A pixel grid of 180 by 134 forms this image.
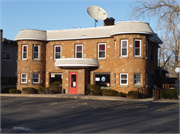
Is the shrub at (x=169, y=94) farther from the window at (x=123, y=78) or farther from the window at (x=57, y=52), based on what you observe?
the window at (x=57, y=52)

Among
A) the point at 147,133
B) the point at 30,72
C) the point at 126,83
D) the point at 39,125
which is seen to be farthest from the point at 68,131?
the point at 30,72

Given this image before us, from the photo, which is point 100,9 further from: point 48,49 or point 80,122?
point 80,122

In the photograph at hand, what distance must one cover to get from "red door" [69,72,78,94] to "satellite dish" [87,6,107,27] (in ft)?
24.0

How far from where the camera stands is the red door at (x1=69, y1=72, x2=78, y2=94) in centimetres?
2789

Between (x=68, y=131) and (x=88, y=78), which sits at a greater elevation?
(x=88, y=78)

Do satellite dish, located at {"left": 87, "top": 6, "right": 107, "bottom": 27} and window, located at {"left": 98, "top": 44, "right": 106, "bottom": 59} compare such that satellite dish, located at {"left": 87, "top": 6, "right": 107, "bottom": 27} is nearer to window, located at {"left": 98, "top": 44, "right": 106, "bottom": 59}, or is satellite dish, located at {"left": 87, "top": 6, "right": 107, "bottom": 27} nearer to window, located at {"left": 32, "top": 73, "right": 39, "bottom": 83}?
window, located at {"left": 98, "top": 44, "right": 106, "bottom": 59}

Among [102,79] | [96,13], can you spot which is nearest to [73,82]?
[102,79]

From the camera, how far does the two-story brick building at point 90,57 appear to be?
25.1m

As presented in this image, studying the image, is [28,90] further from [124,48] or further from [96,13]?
[96,13]

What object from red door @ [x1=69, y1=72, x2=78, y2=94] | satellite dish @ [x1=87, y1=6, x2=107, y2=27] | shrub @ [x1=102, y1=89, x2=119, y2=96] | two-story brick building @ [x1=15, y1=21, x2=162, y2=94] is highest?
satellite dish @ [x1=87, y1=6, x2=107, y2=27]

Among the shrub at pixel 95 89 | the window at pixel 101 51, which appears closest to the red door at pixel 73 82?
the shrub at pixel 95 89

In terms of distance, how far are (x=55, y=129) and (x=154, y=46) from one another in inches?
853

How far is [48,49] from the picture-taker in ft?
99.1

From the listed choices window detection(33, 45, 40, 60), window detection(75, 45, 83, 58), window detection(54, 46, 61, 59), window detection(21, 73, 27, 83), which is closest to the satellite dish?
window detection(75, 45, 83, 58)
